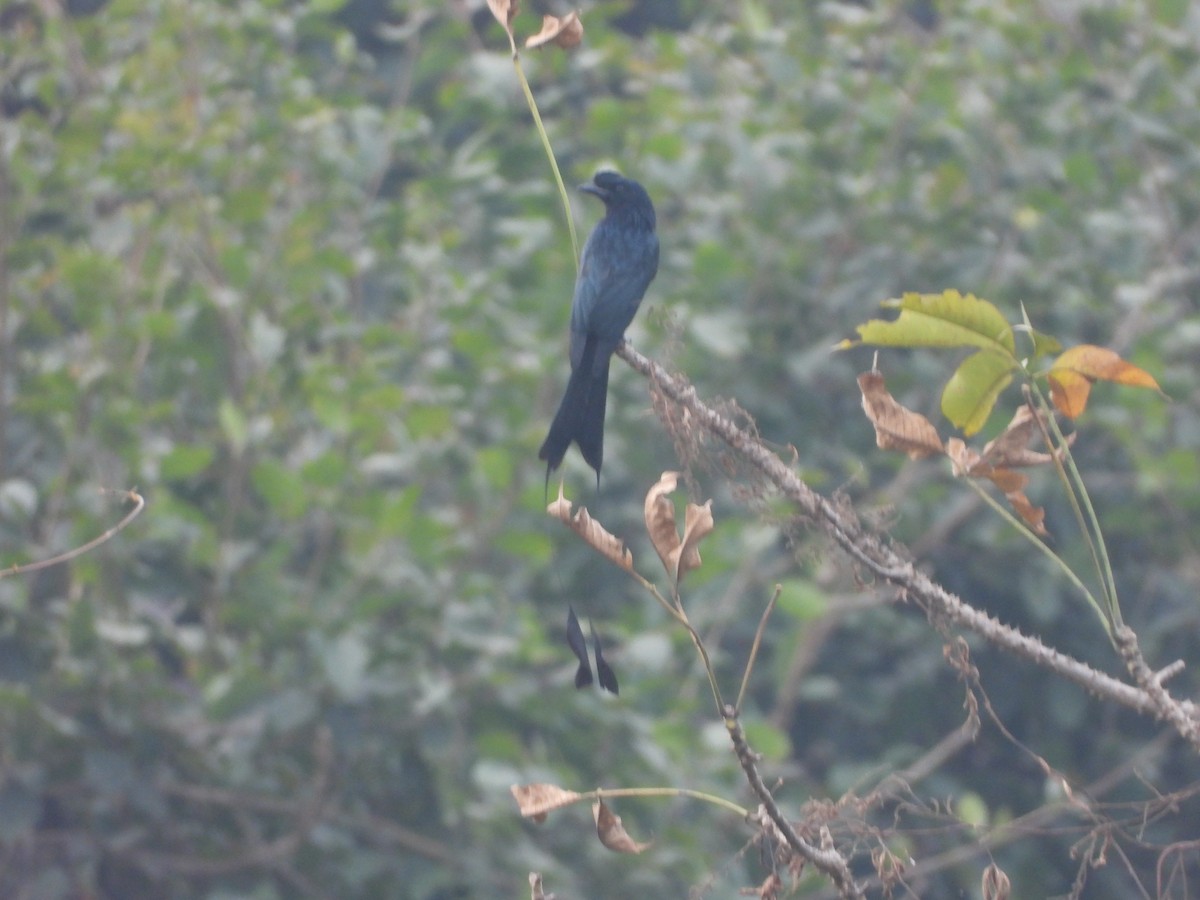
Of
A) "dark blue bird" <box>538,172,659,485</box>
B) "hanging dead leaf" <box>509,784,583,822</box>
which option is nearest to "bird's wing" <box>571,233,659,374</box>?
"dark blue bird" <box>538,172,659,485</box>

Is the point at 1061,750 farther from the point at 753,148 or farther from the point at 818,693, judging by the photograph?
the point at 753,148

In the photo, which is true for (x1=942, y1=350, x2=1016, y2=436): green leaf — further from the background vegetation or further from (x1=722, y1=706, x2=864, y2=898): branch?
the background vegetation

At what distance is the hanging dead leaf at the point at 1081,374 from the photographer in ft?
4.33

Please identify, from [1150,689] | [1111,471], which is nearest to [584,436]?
[1150,689]

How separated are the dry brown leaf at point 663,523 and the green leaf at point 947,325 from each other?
0.67 ft

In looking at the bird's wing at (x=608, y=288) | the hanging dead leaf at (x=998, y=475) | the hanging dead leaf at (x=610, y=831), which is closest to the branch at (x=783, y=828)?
the hanging dead leaf at (x=610, y=831)

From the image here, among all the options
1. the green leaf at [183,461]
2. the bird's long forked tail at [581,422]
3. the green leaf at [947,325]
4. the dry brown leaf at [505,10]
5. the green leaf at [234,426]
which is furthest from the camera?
the green leaf at [234,426]

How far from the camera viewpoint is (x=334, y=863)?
3357mm

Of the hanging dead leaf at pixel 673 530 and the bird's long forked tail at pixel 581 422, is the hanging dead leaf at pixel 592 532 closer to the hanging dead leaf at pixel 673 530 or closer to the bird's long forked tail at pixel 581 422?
the hanging dead leaf at pixel 673 530

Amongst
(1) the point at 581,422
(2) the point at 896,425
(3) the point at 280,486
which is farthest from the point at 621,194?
(2) the point at 896,425

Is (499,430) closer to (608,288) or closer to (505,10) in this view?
(608,288)

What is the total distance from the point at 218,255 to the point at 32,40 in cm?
94

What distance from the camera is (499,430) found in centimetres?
366

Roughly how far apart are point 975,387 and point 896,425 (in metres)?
0.08
